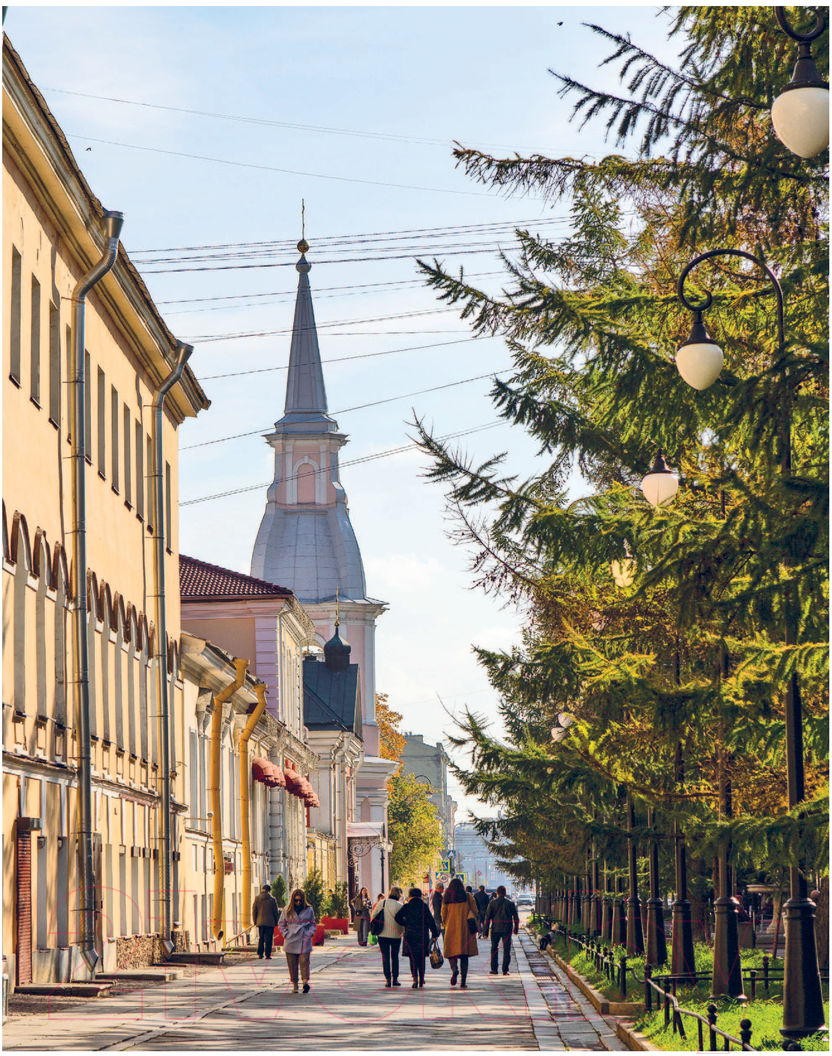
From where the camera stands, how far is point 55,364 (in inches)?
913

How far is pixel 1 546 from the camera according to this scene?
62.6ft

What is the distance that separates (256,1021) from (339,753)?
59.7 metres

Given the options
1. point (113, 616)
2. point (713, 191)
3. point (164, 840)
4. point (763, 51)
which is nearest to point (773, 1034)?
point (713, 191)

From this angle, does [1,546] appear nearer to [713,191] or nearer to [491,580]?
[491,580]

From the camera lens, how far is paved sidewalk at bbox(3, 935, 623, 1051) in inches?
628

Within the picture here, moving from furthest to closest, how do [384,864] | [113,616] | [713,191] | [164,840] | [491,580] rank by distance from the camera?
[384,864]
[164,840]
[113,616]
[491,580]
[713,191]

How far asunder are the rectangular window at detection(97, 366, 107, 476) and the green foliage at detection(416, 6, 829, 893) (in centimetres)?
917

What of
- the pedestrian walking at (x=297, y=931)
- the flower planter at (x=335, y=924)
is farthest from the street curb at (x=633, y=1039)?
the flower planter at (x=335, y=924)

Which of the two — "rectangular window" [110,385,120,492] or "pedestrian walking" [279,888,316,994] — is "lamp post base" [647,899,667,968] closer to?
"pedestrian walking" [279,888,316,994]

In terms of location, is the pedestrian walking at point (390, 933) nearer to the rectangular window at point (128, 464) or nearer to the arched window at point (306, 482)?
the rectangular window at point (128, 464)

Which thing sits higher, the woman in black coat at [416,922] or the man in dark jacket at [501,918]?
the woman in black coat at [416,922]

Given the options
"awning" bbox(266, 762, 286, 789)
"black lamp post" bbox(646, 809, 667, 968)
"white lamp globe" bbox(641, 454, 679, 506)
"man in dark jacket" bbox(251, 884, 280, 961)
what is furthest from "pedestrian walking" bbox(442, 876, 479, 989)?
"awning" bbox(266, 762, 286, 789)

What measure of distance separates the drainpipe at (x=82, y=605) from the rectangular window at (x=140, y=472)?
6902mm

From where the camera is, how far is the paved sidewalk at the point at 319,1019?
16.0m
